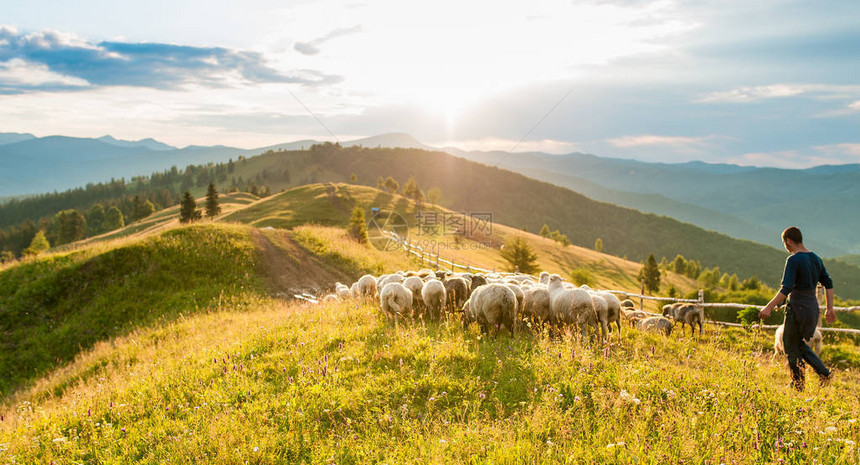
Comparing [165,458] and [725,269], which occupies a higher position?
[165,458]

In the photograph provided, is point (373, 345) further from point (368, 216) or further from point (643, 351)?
point (368, 216)

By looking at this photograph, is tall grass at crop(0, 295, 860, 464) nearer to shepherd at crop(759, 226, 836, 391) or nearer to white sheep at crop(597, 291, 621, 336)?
shepherd at crop(759, 226, 836, 391)

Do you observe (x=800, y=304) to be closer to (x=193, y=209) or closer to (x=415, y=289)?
(x=415, y=289)

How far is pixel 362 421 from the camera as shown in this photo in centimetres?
593

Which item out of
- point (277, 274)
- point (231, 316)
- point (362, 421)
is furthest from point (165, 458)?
point (277, 274)

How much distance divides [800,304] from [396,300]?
30.0 feet

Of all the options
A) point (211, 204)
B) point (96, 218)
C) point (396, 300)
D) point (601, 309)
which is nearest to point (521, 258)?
point (396, 300)

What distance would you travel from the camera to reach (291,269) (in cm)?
2341

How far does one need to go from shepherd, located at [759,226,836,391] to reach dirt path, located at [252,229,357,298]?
18340mm

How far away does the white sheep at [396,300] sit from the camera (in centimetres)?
1246

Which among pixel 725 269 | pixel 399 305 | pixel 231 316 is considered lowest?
pixel 725 269

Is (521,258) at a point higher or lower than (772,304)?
lower

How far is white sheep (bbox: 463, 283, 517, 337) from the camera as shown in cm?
985

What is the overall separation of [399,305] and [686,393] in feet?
25.7
